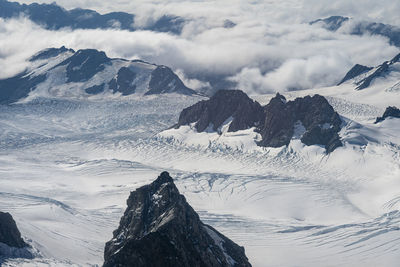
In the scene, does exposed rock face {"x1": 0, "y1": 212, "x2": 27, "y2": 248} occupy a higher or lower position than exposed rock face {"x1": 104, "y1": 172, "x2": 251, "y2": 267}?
lower

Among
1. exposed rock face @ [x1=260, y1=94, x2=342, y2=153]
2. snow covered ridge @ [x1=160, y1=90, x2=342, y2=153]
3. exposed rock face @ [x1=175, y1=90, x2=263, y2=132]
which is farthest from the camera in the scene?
exposed rock face @ [x1=175, y1=90, x2=263, y2=132]

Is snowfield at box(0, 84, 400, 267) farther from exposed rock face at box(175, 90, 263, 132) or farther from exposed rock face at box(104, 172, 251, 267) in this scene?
exposed rock face at box(104, 172, 251, 267)

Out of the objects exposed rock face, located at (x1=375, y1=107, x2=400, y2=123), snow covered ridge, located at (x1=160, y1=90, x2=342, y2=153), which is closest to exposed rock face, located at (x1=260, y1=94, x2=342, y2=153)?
snow covered ridge, located at (x1=160, y1=90, x2=342, y2=153)

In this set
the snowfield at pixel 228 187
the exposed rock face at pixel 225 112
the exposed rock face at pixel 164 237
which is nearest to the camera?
the exposed rock face at pixel 164 237

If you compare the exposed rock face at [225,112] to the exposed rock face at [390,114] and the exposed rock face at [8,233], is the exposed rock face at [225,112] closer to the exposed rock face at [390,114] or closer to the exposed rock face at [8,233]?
the exposed rock face at [390,114]

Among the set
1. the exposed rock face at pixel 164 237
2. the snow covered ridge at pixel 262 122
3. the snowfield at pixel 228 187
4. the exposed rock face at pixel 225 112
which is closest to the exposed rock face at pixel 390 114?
the snowfield at pixel 228 187

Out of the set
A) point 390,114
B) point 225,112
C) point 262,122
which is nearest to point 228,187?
point 262,122

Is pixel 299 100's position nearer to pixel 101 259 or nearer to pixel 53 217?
pixel 53 217

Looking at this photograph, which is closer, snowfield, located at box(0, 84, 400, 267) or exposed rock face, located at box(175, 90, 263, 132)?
snowfield, located at box(0, 84, 400, 267)
